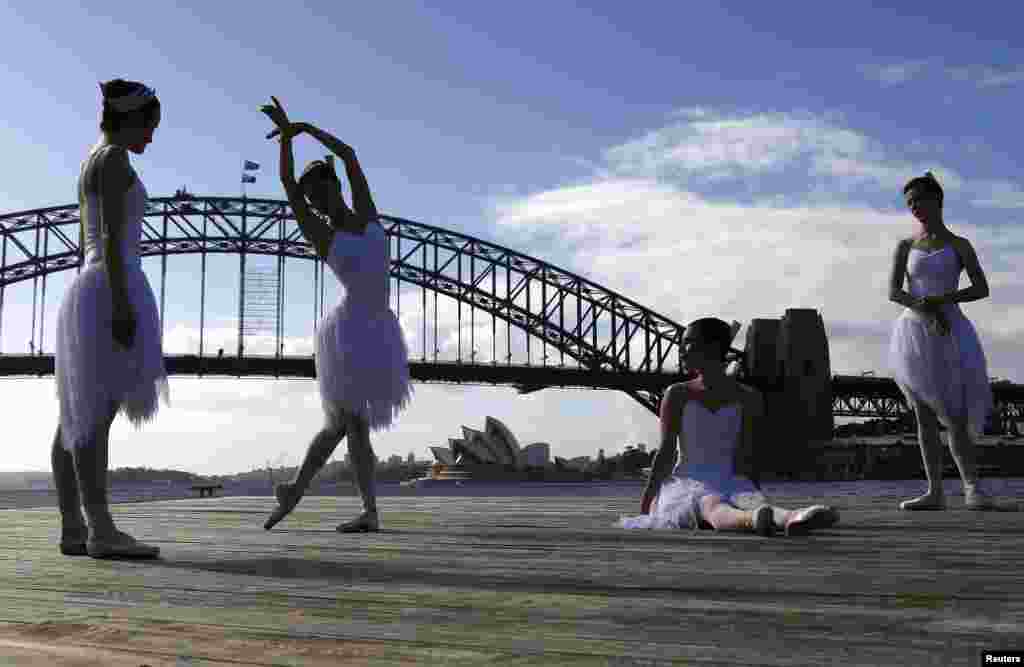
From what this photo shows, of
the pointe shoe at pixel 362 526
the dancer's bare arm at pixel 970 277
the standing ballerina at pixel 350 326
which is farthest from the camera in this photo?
the dancer's bare arm at pixel 970 277

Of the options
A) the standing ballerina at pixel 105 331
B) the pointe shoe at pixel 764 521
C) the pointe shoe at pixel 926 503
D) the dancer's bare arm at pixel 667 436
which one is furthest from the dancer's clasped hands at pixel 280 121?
the pointe shoe at pixel 926 503

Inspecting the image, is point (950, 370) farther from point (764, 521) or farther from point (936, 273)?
point (764, 521)

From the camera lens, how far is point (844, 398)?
6731cm

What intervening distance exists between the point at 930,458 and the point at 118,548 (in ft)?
13.7

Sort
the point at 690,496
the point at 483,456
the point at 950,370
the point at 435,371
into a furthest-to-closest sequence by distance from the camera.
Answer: the point at 483,456 → the point at 435,371 → the point at 950,370 → the point at 690,496

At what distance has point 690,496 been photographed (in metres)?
3.95

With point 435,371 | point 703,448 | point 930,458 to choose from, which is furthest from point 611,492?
point 435,371

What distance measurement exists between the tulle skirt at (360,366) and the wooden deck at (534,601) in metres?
0.93

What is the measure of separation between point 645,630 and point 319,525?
3.58 metres

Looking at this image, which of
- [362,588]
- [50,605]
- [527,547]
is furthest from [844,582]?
[50,605]

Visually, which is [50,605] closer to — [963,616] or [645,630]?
[645,630]

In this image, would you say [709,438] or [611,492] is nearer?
[709,438]

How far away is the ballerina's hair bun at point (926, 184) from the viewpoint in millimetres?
5359

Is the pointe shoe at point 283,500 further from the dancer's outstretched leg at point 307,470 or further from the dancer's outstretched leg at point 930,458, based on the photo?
the dancer's outstretched leg at point 930,458
